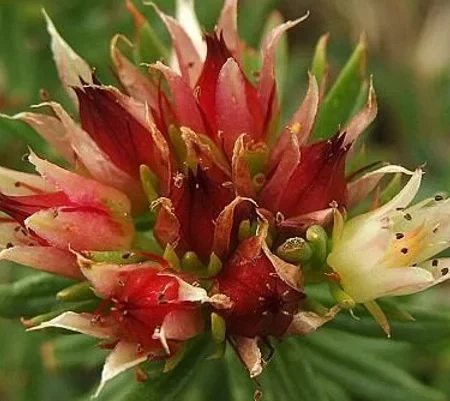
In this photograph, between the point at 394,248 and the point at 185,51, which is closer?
the point at 394,248

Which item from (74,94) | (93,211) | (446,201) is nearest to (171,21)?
(74,94)

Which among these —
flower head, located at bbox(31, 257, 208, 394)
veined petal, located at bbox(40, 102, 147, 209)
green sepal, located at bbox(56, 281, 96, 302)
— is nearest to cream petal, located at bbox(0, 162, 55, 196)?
veined petal, located at bbox(40, 102, 147, 209)

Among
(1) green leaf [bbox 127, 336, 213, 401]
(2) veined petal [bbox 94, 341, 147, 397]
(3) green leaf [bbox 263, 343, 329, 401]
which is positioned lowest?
(3) green leaf [bbox 263, 343, 329, 401]

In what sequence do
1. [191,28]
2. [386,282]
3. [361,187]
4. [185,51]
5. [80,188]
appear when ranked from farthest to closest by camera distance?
1. [191,28]
2. [185,51]
3. [361,187]
4. [80,188]
5. [386,282]

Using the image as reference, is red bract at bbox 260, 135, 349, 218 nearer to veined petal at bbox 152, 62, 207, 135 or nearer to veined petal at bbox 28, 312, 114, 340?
veined petal at bbox 152, 62, 207, 135

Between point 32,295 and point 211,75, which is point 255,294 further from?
point 32,295

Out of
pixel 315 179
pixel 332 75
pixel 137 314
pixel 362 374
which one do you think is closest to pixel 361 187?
pixel 315 179

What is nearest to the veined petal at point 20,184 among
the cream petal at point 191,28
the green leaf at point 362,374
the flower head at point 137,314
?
the flower head at point 137,314
